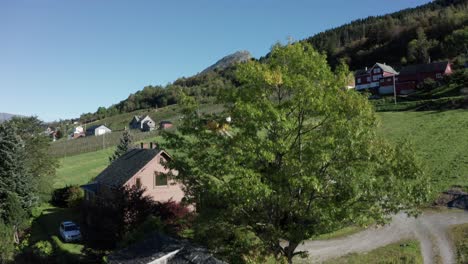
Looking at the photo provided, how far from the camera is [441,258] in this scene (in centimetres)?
2186

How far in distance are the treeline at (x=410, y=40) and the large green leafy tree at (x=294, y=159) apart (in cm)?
9239

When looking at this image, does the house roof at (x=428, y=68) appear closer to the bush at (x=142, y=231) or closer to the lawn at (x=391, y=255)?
the lawn at (x=391, y=255)

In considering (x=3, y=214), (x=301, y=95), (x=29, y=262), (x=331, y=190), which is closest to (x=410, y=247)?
(x=331, y=190)

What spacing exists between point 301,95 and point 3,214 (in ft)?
114

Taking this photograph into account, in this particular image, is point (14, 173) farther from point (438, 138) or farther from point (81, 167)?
point (438, 138)

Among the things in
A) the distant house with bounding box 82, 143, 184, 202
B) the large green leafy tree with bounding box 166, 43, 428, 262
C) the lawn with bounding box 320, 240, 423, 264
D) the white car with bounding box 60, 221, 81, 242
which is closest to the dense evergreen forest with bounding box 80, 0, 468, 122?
the distant house with bounding box 82, 143, 184, 202

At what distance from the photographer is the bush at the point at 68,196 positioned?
4841 centimetres

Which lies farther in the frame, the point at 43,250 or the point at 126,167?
the point at 126,167

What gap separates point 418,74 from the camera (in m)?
88.8

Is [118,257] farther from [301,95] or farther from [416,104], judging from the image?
[416,104]

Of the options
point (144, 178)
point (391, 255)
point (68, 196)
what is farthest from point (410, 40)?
point (391, 255)

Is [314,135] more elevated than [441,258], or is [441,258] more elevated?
[314,135]

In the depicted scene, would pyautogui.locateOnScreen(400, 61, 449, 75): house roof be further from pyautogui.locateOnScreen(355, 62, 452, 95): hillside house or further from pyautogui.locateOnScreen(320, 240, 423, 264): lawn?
pyautogui.locateOnScreen(320, 240, 423, 264): lawn

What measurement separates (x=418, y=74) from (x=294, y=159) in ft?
278
